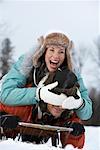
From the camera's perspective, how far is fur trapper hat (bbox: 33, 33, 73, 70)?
1599 mm

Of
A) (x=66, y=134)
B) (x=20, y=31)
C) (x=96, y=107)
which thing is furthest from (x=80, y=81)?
(x=20, y=31)

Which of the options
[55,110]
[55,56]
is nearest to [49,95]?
[55,110]

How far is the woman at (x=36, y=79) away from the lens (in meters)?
1.60

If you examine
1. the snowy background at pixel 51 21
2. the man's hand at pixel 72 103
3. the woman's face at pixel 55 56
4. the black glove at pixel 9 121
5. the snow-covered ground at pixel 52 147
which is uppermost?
the snowy background at pixel 51 21

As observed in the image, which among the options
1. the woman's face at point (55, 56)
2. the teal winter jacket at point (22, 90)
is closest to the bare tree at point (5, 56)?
the teal winter jacket at point (22, 90)

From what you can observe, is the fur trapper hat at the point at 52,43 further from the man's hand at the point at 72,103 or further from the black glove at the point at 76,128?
the black glove at the point at 76,128

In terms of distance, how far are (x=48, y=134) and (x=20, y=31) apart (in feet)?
1.63

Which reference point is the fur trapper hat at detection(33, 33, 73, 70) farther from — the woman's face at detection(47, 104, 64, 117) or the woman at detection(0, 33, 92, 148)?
the woman's face at detection(47, 104, 64, 117)

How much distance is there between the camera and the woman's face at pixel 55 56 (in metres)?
1.60

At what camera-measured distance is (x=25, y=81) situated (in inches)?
63.2

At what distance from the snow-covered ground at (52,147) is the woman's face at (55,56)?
1.10 ft

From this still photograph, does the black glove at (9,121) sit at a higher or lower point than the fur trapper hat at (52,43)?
lower

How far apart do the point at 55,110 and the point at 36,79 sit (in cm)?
17

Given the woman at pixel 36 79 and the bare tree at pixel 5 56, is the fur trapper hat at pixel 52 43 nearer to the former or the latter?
the woman at pixel 36 79
